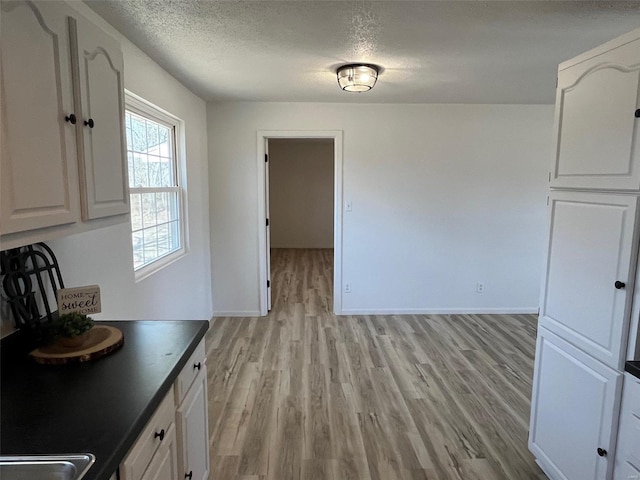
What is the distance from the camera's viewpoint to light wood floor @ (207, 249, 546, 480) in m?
2.10

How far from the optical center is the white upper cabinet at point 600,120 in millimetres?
1466

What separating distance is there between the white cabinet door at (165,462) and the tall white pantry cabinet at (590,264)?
170cm

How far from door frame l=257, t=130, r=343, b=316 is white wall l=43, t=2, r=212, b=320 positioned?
58 centimetres

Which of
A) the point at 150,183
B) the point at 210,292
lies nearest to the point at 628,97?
the point at 150,183

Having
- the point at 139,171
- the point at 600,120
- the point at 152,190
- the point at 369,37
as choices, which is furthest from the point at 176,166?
the point at 600,120

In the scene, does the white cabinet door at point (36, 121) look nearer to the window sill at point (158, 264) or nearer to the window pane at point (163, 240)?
the window sill at point (158, 264)

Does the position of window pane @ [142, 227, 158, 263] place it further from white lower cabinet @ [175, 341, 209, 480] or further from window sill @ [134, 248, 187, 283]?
white lower cabinet @ [175, 341, 209, 480]

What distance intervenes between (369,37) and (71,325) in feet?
6.82

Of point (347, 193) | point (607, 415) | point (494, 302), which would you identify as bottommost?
point (494, 302)

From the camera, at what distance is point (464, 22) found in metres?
2.04

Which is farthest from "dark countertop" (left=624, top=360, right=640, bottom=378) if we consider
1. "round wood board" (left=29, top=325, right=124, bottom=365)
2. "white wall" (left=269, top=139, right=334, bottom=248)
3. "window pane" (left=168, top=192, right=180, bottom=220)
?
"white wall" (left=269, top=139, right=334, bottom=248)

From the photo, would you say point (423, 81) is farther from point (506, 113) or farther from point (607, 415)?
point (607, 415)

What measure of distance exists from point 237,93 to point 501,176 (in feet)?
9.73

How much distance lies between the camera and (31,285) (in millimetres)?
1495
